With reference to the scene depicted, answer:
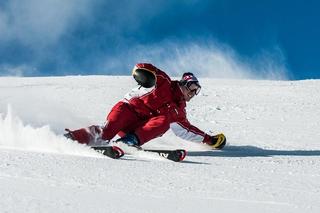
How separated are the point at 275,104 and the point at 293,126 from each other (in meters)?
3.08

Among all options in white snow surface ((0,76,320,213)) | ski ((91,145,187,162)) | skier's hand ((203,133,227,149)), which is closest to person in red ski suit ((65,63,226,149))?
skier's hand ((203,133,227,149))

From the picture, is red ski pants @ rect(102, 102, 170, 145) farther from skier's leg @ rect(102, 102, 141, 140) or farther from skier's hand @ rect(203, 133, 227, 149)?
skier's hand @ rect(203, 133, 227, 149)

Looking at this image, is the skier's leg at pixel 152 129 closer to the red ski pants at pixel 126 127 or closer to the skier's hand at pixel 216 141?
the red ski pants at pixel 126 127

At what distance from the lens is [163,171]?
4855 millimetres

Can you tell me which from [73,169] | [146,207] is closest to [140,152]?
[73,169]

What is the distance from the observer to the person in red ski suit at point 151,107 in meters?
6.51

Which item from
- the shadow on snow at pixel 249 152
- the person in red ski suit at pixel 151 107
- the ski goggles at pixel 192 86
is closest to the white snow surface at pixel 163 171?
the shadow on snow at pixel 249 152

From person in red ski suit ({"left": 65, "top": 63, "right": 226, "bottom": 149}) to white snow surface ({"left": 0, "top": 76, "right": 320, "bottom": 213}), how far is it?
0.43 m

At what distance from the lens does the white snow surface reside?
3549 millimetres

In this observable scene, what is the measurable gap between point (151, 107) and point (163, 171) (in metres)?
2.05

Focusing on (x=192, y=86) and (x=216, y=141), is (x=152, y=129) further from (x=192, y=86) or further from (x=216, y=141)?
(x=216, y=141)

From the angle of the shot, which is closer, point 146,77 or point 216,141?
point 146,77

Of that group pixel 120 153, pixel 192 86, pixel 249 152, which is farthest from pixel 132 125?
pixel 249 152

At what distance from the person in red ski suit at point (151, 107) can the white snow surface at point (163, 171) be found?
16.8 inches
